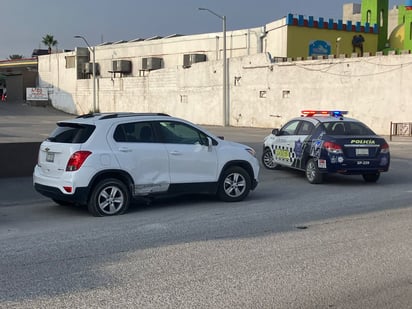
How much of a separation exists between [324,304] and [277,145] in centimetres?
993

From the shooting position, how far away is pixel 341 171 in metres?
12.3

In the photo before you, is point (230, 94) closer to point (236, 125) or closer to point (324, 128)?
point (236, 125)

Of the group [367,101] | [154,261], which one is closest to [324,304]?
[154,261]

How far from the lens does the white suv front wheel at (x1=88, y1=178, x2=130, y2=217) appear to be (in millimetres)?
8836

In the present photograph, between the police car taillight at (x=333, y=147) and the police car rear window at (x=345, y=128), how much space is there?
426 millimetres

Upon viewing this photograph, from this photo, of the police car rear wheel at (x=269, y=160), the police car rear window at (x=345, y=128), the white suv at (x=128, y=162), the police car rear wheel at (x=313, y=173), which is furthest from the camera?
the police car rear wheel at (x=269, y=160)

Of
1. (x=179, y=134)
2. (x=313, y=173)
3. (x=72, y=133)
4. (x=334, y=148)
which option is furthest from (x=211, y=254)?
(x=313, y=173)

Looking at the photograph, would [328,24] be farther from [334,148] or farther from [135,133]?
[135,133]

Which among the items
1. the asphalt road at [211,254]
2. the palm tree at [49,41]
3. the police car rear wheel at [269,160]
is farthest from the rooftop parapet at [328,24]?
the palm tree at [49,41]

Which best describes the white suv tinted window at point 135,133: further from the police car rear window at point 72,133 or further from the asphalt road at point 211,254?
the asphalt road at point 211,254

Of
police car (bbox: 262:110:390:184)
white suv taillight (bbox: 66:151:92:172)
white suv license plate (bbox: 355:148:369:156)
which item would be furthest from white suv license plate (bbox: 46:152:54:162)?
white suv license plate (bbox: 355:148:369:156)

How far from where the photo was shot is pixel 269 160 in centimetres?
1528

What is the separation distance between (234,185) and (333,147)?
10.3 ft

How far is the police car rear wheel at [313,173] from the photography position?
12625mm
